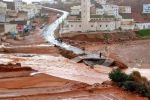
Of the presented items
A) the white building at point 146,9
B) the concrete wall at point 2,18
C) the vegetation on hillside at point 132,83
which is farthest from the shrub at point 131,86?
the white building at point 146,9

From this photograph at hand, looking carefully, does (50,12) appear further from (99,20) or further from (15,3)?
(99,20)

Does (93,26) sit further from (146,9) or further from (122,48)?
(146,9)

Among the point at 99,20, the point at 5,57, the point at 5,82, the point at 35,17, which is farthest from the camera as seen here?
the point at 35,17

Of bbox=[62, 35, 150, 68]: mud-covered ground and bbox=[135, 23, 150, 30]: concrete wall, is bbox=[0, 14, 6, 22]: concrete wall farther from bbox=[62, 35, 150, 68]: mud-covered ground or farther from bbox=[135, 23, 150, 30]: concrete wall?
bbox=[135, 23, 150, 30]: concrete wall

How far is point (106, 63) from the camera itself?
44000 millimetres

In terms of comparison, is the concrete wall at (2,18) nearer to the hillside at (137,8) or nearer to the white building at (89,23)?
the white building at (89,23)

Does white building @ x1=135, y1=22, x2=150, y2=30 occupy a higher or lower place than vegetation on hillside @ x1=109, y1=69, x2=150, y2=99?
higher

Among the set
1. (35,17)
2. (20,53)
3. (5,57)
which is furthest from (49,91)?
(35,17)

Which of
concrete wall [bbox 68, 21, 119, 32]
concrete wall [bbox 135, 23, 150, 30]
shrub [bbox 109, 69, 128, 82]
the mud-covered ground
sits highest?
concrete wall [bbox 68, 21, 119, 32]

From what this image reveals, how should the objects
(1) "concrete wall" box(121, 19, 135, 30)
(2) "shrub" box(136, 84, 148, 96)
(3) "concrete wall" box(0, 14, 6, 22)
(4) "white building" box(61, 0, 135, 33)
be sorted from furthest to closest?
(1) "concrete wall" box(121, 19, 135, 30)
(3) "concrete wall" box(0, 14, 6, 22)
(4) "white building" box(61, 0, 135, 33)
(2) "shrub" box(136, 84, 148, 96)

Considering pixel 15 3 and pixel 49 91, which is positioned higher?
pixel 15 3

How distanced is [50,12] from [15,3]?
52.6 feet

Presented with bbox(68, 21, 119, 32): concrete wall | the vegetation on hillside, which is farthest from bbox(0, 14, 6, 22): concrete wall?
the vegetation on hillside

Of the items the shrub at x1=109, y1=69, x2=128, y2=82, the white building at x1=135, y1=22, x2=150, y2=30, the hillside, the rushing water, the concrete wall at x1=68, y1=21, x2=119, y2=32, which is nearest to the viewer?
the shrub at x1=109, y1=69, x2=128, y2=82
